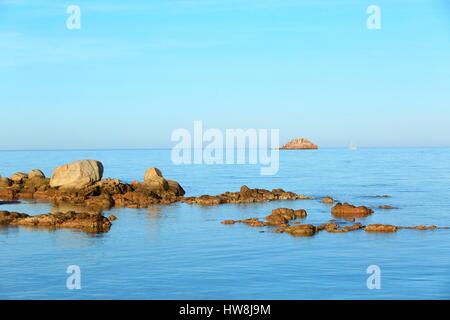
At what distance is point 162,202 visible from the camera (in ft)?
190

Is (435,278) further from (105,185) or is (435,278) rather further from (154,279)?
(105,185)

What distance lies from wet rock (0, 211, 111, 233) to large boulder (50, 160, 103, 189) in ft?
53.6

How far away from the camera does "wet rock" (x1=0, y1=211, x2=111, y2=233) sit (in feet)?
137

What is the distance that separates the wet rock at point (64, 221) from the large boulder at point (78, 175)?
16344 mm

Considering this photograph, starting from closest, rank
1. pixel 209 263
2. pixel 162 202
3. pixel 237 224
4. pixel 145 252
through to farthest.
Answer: pixel 209 263
pixel 145 252
pixel 237 224
pixel 162 202

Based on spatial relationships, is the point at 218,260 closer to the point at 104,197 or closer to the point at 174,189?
the point at 104,197

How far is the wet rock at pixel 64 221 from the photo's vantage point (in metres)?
41.8

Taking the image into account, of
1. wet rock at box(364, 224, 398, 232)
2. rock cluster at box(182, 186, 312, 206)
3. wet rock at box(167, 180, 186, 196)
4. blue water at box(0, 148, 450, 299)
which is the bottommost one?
blue water at box(0, 148, 450, 299)

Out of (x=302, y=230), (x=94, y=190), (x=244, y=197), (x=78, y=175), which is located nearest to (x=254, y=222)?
(x=302, y=230)

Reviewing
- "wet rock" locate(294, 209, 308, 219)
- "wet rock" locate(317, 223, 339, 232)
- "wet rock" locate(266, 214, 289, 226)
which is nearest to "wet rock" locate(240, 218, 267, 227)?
"wet rock" locate(266, 214, 289, 226)

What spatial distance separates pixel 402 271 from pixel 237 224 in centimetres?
1641

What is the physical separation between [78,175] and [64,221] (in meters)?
18.9

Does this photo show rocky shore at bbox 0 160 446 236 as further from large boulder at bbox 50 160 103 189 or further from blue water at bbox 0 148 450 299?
blue water at bbox 0 148 450 299
